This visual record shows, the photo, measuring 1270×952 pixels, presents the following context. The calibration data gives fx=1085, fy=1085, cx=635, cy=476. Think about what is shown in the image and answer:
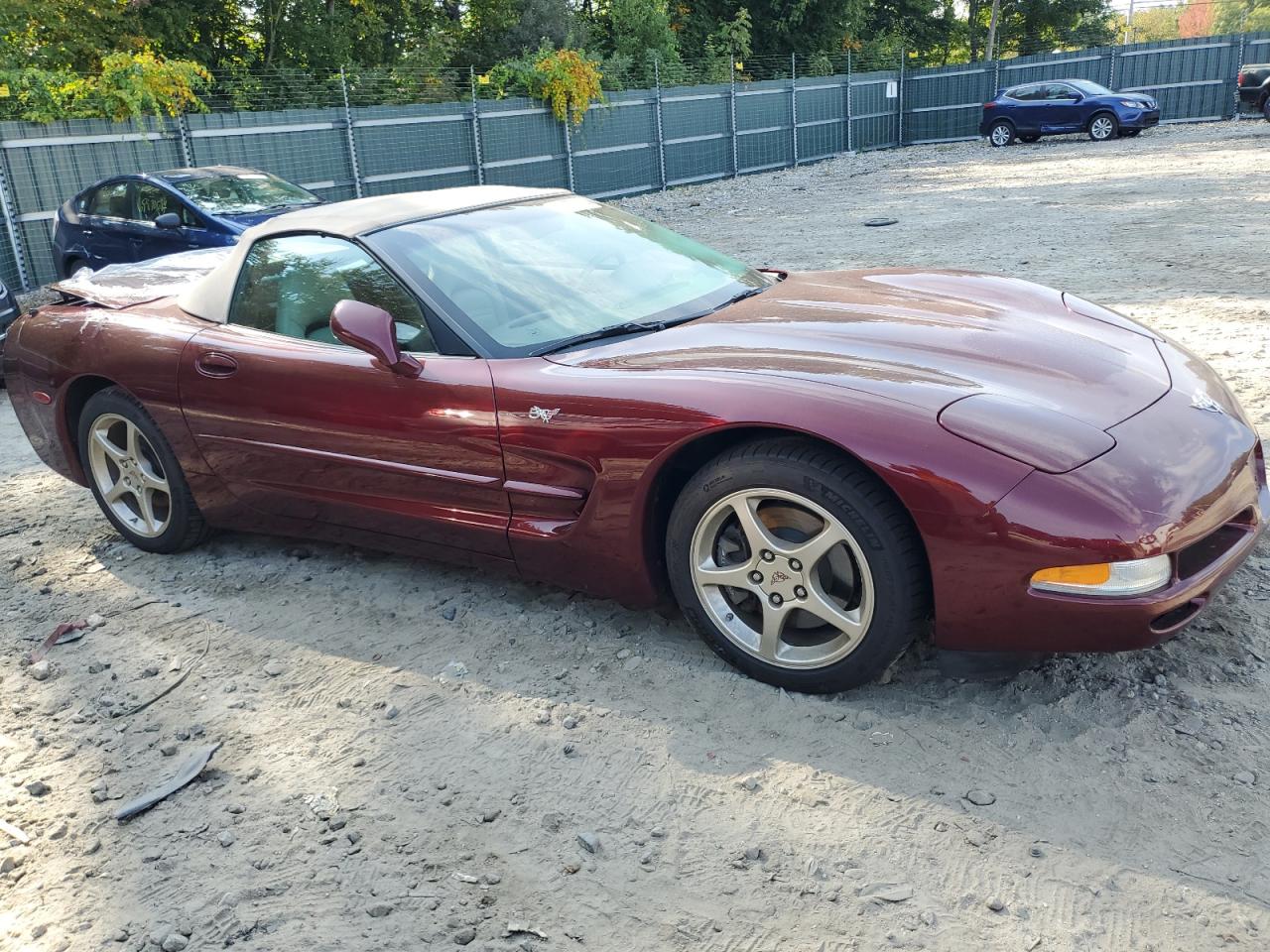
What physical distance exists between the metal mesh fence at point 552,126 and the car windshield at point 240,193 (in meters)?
2.21

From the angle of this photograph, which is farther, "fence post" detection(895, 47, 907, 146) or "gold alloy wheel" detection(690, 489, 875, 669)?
"fence post" detection(895, 47, 907, 146)

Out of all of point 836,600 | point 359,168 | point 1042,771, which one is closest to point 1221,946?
point 1042,771

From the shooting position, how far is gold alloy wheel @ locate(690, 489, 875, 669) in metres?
2.85

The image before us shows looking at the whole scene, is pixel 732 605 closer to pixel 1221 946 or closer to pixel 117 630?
pixel 1221 946

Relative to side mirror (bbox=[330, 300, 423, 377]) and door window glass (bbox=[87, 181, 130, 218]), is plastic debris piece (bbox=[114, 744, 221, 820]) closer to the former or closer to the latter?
side mirror (bbox=[330, 300, 423, 377])

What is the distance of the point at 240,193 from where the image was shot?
11562mm

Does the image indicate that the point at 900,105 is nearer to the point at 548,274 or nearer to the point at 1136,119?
the point at 1136,119

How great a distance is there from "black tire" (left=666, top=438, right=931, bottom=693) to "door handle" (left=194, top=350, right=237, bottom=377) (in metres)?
1.86

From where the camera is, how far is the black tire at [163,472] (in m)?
4.29

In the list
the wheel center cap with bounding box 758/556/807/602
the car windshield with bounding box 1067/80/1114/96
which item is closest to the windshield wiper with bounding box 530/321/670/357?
the wheel center cap with bounding box 758/556/807/602

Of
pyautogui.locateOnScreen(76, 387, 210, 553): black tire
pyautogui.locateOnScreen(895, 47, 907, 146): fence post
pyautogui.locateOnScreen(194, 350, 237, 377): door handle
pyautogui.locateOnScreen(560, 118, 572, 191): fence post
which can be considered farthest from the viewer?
pyautogui.locateOnScreen(895, 47, 907, 146): fence post

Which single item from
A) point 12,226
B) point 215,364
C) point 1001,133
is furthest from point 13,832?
point 1001,133

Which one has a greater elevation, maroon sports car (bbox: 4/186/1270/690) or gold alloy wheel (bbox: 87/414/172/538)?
maroon sports car (bbox: 4/186/1270/690)

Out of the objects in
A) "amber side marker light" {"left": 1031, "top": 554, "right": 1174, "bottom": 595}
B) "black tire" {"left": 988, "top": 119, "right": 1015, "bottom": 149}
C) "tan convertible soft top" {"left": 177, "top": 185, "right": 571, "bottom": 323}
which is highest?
"tan convertible soft top" {"left": 177, "top": 185, "right": 571, "bottom": 323}
